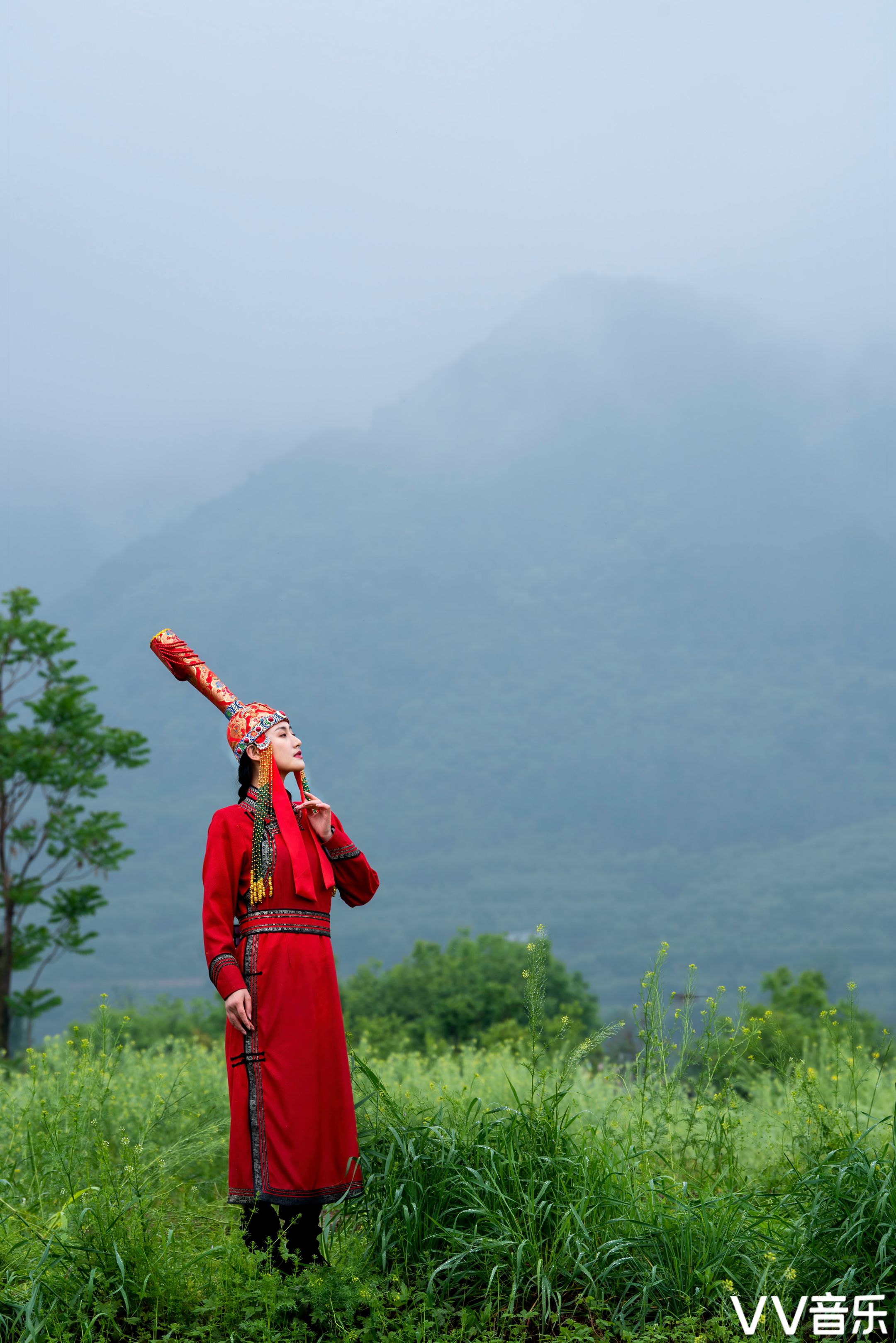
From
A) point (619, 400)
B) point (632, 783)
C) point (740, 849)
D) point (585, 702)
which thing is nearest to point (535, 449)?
point (619, 400)

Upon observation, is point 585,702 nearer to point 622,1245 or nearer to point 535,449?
point 535,449

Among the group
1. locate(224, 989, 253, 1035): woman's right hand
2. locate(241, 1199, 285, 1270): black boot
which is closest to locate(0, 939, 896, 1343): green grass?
locate(241, 1199, 285, 1270): black boot

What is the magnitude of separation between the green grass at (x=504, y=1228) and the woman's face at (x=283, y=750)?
3.65ft

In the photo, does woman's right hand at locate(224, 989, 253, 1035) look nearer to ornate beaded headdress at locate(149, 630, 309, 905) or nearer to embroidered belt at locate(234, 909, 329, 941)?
embroidered belt at locate(234, 909, 329, 941)

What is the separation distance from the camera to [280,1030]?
3787 mm

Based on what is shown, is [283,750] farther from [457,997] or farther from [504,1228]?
[457,997]

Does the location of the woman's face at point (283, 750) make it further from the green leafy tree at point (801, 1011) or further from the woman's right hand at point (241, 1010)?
the green leafy tree at point (801, 1011)

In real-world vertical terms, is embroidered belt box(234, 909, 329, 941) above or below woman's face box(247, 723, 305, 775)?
below

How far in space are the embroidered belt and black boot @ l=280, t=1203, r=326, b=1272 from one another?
36.7 inches

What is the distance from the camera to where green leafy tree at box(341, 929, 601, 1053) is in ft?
43.9

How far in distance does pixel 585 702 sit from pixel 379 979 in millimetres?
93761

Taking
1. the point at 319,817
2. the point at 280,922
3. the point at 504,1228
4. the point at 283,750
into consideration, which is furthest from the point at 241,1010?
the point at 504,1228

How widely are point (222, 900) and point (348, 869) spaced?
1.77 ft

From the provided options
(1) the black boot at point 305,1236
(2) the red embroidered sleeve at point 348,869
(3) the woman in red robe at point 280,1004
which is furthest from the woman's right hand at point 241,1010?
(1) the black boot at point 305,1236
